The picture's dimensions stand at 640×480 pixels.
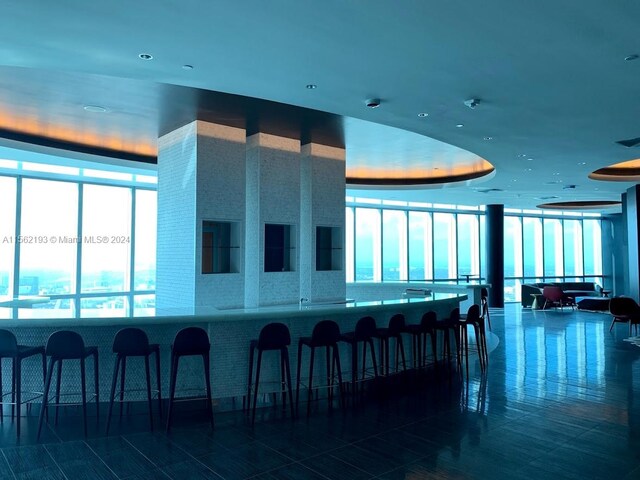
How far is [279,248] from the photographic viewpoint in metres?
7.23

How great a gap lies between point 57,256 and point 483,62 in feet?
29.4

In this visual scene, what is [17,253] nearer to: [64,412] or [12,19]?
[64,412]

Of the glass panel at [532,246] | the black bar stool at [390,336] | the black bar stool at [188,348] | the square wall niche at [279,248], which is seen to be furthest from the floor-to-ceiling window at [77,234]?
the glass panel at [532,246]

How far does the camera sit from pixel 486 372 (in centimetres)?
614

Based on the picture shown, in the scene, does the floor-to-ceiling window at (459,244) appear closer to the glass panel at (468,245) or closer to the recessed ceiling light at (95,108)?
the glass panel at (468,245)

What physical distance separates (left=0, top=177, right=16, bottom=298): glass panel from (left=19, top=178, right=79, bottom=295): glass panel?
0.54 feet

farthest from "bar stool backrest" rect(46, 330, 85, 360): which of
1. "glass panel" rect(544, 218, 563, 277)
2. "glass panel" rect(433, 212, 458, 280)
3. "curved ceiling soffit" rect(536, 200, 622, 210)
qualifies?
"glass panel" rect(544, 218, 563, 277)

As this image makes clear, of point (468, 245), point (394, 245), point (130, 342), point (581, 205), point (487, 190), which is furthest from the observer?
point (468, 245)

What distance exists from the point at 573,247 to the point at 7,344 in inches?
786

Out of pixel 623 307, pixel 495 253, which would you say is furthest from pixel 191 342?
pixel 495 253

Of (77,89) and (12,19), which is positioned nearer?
(12,19)

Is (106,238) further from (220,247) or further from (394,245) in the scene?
(394,245)

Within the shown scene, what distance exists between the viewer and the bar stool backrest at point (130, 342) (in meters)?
4.04

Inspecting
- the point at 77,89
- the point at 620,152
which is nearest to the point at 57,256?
the point at 77,89
